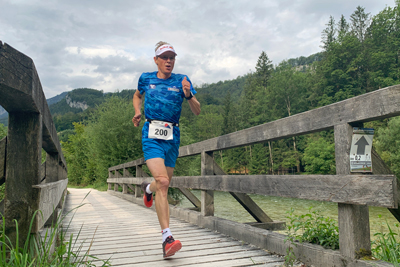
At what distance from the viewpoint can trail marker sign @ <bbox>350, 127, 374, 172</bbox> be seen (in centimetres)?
196

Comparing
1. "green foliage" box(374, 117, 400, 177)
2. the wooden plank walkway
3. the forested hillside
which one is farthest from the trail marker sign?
the forested hillside

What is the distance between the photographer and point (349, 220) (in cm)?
196

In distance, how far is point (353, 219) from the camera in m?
1.95

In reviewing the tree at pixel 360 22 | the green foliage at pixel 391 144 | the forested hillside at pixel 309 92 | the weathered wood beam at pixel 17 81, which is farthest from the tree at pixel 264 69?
the weathered wood beam at pixel 17 81

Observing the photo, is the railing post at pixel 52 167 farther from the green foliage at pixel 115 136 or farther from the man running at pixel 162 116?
the green foliage at pixel 115 136

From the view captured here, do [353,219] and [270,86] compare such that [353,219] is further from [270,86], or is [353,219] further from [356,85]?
[270,86]

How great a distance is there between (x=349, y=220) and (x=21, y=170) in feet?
5.97

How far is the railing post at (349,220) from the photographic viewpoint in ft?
6.30

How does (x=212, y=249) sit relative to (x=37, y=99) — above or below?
below

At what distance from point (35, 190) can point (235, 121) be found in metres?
50.4

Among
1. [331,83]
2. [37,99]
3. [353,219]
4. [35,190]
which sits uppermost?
[331,83]

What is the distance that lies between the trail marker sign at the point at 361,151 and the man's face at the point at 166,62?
172 centimetres

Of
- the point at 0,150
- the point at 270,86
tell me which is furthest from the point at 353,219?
the point at 270,86

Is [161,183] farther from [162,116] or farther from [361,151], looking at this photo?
[361,151]
